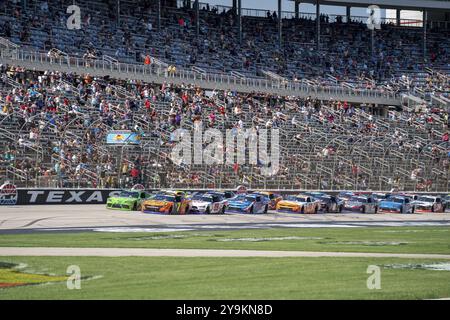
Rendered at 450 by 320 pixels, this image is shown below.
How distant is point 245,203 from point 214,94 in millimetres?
13991

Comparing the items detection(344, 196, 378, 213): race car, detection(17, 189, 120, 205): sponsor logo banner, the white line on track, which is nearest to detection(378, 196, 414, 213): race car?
detection(344, 196, 378, 213): race car

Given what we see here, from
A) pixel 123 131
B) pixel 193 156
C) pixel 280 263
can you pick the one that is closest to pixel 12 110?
pixel 123 131

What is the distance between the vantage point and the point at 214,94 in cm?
5478

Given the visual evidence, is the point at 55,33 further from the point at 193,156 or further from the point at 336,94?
the point at 336,94

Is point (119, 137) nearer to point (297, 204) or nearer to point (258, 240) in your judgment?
point (297, 204)

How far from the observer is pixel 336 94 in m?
65.8

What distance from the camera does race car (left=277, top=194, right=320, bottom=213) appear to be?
43969 millimetres

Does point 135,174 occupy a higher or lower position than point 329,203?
higher

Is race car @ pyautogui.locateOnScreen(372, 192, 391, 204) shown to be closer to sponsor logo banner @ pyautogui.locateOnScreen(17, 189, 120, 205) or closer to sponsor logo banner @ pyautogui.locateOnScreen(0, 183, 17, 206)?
sponsor logo banner @ pyautogui.locateOnScreen(17, 189, 120, 205)

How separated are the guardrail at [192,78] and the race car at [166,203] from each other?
13.8 metres

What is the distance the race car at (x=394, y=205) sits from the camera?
159 ft

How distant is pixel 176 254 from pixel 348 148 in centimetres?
2824

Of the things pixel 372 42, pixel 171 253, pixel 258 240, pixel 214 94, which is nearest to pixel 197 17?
pixel 214 94
